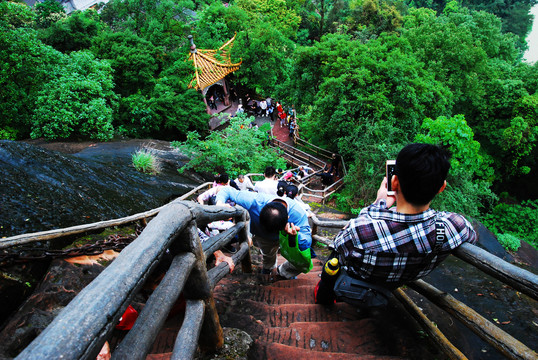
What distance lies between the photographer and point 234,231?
9.23ft

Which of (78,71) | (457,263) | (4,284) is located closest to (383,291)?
(457,263)

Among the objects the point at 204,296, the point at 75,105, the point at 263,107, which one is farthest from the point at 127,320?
the point at 263,107

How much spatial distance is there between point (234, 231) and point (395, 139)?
444 inches

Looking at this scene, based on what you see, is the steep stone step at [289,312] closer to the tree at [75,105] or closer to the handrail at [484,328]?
the handrail at [484,328]

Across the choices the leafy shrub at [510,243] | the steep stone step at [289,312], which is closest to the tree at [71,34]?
the steep stone step at [289,312]

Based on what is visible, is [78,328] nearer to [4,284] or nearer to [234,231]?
[234,231]

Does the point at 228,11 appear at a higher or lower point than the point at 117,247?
higher

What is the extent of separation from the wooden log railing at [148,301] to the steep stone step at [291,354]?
0.87 ft

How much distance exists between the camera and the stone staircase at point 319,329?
1.96m

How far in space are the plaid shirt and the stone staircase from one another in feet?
1.57

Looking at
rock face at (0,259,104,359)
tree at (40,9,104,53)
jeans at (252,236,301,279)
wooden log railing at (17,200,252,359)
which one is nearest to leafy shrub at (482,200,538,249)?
jeans at (252,236,301,279)

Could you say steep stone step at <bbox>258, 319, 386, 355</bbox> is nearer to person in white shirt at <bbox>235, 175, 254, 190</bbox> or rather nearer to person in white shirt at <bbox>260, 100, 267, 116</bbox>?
person in white shirt at <bbox>235, 175, 254, 190</bbox>

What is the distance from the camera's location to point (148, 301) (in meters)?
1.29

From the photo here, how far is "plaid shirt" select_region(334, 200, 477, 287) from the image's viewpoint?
1699 mm
